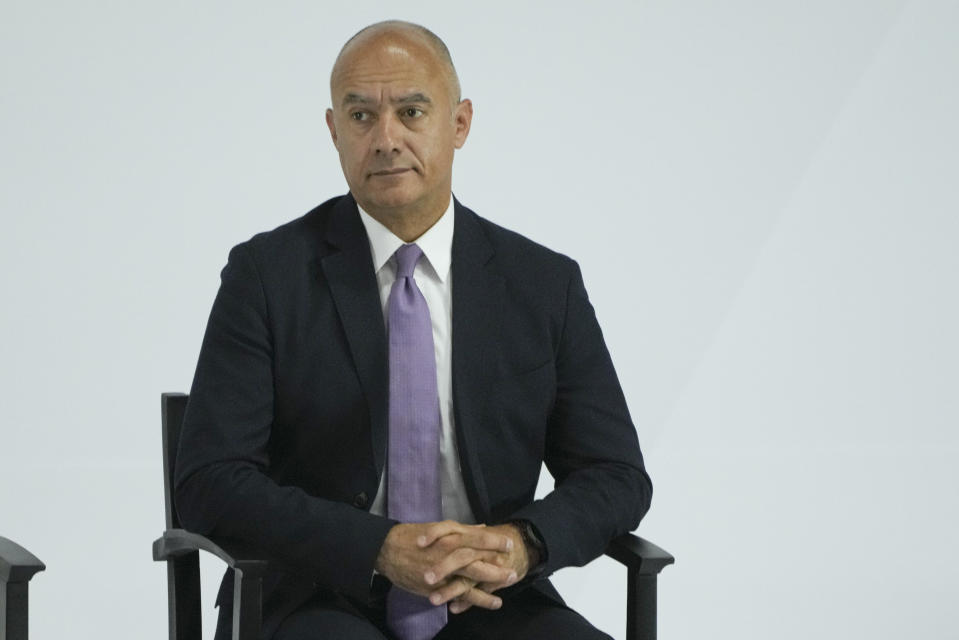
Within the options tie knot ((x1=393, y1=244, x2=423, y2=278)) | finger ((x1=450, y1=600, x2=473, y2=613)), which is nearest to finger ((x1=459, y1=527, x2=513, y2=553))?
finger ((x1=450, y1=600, x2=473, y2=613))

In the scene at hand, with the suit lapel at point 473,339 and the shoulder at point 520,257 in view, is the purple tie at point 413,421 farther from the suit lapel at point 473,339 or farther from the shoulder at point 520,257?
the shoulder at point 520,257

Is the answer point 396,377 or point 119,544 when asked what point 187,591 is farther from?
point 119,544

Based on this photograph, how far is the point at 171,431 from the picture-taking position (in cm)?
255

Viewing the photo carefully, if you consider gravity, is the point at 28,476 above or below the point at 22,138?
below

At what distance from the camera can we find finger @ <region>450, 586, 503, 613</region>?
2359 mm

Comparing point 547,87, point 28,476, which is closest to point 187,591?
point 28,476

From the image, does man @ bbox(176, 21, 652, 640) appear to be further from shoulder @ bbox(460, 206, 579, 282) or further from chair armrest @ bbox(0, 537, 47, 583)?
chair armrest @ bbox(0, 537, 47, 583)

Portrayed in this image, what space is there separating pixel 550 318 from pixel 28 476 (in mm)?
3760

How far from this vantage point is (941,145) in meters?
6.82

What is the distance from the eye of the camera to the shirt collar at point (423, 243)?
259 centimetres

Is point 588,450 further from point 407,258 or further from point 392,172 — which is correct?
point 392,172

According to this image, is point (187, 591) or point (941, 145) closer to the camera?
point (187, 591)

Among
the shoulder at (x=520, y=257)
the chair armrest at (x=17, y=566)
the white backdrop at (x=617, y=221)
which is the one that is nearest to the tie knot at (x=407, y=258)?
the shoulder at (x=520, y=257)

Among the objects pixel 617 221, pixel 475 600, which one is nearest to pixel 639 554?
pixel 475 600
